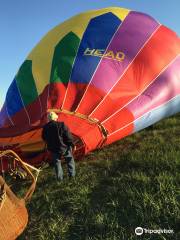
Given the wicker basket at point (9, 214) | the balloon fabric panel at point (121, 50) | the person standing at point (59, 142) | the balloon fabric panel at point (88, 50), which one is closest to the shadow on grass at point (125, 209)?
the wicker basket at point (9, 214)

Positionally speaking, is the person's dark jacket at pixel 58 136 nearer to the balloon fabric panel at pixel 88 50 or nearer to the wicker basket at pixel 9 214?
the balloon fabric panel at pixel 88 50

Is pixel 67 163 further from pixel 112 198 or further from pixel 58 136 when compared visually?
pixel 112 198

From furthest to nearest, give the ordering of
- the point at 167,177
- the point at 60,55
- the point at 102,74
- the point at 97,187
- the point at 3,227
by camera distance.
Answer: the point at 60,55, the point at 102,74, the point at 97,187, the point at 167,177, the point at 3,227

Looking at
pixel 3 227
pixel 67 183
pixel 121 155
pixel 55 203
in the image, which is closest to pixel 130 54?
pixel 121 155

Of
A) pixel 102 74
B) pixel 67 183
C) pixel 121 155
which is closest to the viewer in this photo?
pixel 67 183

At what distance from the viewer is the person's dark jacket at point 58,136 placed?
268 inches

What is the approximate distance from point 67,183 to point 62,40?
383 cm

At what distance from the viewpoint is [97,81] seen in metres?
8.04

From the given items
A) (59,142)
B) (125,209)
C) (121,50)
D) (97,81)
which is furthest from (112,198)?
(121,50)

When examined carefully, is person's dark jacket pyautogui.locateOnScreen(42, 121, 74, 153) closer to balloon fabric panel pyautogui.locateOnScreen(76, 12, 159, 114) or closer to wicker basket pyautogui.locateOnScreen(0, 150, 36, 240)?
balloon fabric panel pyautogui.locateOnScreen(76, 12, 159, 114)

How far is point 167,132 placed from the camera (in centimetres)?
859

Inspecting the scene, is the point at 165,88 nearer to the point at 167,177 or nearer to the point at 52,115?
the point at 52,115

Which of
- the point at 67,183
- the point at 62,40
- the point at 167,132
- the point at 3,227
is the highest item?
the point at 62,40

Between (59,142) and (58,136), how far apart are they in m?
0.10
